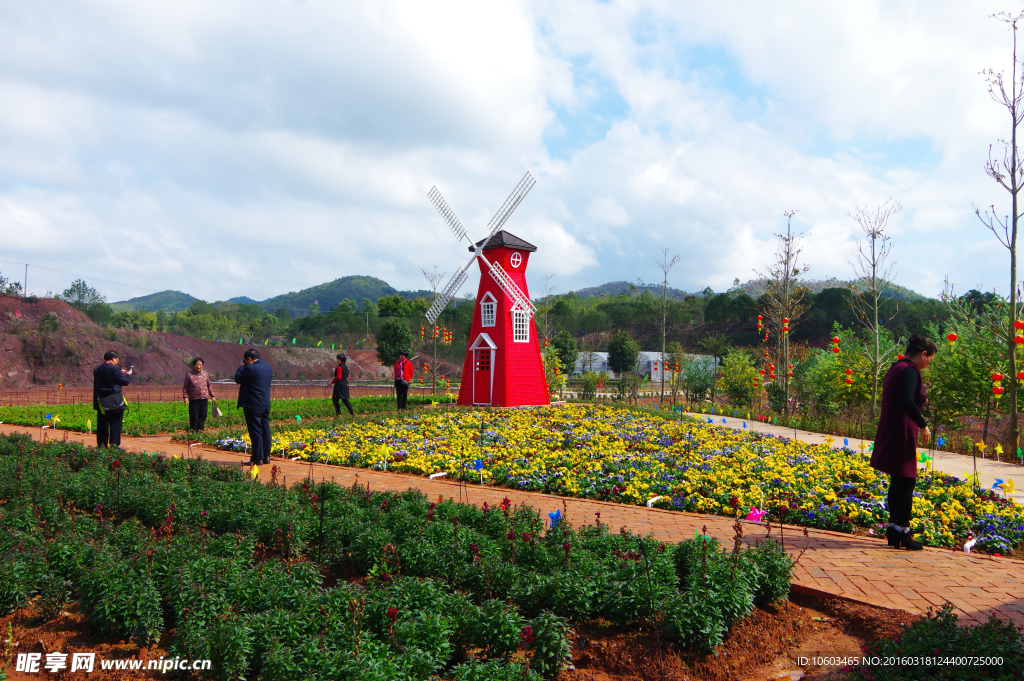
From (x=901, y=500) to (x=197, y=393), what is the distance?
1193 centimetres

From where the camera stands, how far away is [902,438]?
4949 mm

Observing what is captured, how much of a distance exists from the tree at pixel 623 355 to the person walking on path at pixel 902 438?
1653 inches

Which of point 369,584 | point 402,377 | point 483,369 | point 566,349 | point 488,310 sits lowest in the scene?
point 369,584

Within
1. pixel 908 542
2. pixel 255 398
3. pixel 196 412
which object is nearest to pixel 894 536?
pixel 908 542

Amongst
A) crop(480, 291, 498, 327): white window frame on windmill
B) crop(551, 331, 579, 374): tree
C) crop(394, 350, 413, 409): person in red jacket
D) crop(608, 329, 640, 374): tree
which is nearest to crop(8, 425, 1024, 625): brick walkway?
crop(394, 350, 413, 409): person in red jacket

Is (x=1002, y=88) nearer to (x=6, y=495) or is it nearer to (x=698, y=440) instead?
(x=698, y=440)

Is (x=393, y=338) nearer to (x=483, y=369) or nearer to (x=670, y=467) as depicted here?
(x=483, y=369)

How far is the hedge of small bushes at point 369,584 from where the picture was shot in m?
2.95

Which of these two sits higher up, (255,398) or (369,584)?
(255,398)

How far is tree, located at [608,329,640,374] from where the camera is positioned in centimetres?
4681

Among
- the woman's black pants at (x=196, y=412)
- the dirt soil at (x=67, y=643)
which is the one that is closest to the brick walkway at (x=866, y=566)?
the dirt soil at (x=67, y=643)

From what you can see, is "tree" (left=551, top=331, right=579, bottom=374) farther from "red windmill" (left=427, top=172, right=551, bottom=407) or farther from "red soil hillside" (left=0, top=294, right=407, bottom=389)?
"red windmill" (left=427, top=172, right=551, bottom=407)

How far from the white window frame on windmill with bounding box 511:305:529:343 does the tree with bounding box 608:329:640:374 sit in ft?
97.8

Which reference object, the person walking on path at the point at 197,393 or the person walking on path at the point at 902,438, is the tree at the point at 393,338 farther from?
the person walking on path at the point at 902,438
